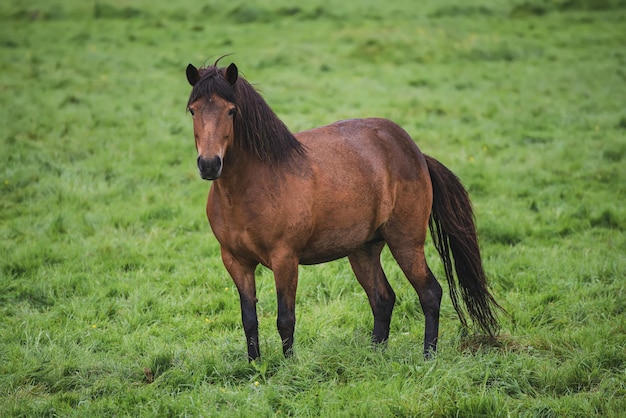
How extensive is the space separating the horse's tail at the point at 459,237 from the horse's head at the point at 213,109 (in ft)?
6.70

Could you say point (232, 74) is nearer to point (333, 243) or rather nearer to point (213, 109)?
point (213, 109)

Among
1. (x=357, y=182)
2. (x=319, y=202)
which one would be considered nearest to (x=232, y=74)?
(x=319, y=202)

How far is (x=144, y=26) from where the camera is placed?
22.6 m

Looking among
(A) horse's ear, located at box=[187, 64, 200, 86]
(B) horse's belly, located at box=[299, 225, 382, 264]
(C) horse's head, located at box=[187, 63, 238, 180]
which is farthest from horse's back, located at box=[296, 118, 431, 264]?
(A) horse's ear, located at box=[187, 64, 200, 86]

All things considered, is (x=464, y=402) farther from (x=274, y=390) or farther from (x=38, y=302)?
(x=38, y=302)

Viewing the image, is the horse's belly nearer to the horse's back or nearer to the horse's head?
the horse's back

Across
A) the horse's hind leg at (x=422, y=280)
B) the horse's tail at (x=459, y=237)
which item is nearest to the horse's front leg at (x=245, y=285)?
the horse's hind leg at (x=422, y=280)

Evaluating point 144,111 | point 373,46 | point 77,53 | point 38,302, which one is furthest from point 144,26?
point 38,302

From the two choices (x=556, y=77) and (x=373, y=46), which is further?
(x=373, y=46)

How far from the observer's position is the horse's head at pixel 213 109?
436 centimetres

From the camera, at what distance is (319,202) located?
4969 millimetres

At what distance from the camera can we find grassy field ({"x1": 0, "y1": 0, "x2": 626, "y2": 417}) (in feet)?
15.5

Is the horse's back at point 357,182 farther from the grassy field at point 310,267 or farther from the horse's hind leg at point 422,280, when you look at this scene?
the grassy field at point 310,267

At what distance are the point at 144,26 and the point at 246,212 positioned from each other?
19.7 meters
